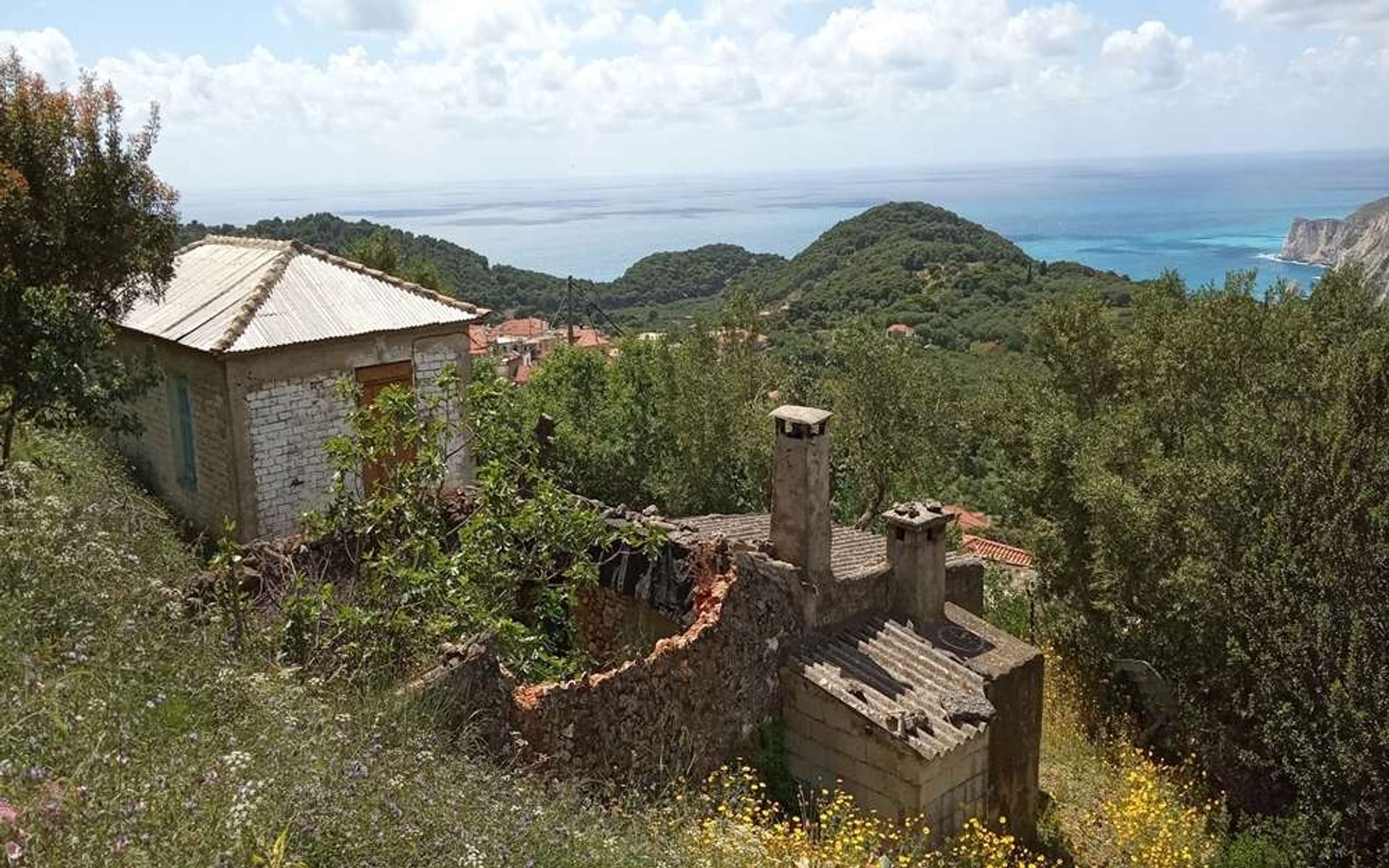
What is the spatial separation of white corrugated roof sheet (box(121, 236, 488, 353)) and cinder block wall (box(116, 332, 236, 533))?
0.42 m

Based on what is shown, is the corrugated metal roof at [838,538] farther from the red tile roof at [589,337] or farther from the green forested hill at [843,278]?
the green forested hill at [843,278]

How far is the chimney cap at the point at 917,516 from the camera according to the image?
11.4 metres

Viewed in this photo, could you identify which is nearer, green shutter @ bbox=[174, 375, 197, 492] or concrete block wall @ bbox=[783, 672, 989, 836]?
concrete block wall @ bbox=[783, 672, 989, 836]

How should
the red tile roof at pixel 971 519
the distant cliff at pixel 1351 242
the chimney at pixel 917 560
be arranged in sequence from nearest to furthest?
the chimney at pixel 917 560 < the distant cliff at pixel 1351 242 < the red tile roof at pixel 971 519

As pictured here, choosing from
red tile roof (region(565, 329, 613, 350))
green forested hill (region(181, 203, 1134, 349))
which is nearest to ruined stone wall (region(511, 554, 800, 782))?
red tile roof (region(565, 329, 613, 350))

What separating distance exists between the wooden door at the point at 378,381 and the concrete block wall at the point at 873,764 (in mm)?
7786

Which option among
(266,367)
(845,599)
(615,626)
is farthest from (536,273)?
(845,599)

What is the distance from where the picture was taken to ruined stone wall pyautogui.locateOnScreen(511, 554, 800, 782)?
8.56m

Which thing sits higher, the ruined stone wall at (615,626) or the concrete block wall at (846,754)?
the ruined stone wall at (615,626)

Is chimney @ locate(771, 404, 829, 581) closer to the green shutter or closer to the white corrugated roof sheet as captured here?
the white corrugated roof sheet

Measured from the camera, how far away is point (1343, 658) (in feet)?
41.3

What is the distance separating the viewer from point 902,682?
416 inches

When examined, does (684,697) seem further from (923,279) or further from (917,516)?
(923,279)

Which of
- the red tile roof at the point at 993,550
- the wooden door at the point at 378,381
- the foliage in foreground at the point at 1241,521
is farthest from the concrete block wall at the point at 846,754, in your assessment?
the red tile roof at the point at 993,550
